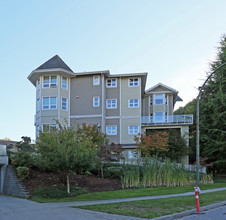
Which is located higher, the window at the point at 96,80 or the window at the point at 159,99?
the window at the point at 96,80

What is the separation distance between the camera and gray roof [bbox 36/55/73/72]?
3347cm

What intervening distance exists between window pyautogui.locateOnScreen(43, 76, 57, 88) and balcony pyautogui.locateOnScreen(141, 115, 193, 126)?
1103 cm

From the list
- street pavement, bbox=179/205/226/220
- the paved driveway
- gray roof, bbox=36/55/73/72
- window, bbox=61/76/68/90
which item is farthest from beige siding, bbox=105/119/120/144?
street pavement, bbox=179/205/226/220

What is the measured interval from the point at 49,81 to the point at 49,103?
249cm

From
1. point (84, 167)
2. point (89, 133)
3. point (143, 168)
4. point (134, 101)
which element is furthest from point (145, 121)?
point (84, 167)

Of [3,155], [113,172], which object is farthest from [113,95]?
[3,155]

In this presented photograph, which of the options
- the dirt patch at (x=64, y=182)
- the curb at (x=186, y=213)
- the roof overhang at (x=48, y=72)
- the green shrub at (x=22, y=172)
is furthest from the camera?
the roof overhang at (x=48, y=72)

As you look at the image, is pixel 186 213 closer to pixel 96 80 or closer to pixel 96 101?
pixel 96 101

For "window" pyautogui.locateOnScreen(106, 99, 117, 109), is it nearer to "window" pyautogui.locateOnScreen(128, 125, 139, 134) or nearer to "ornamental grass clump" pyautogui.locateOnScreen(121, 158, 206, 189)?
"window" pyautogui.locateOnScreen(128, 125, 139, 134)

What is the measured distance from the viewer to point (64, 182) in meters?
18.7

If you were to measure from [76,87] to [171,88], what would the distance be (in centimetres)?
1165

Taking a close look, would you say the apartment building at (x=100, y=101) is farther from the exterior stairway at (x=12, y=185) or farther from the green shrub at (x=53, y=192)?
the green shrub at (x=53, y=192)

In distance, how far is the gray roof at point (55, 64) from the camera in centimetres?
3347

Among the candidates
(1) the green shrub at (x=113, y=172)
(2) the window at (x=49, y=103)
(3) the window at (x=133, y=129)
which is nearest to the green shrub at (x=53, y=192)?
(1) the green shrub at (x=113, y=172)
